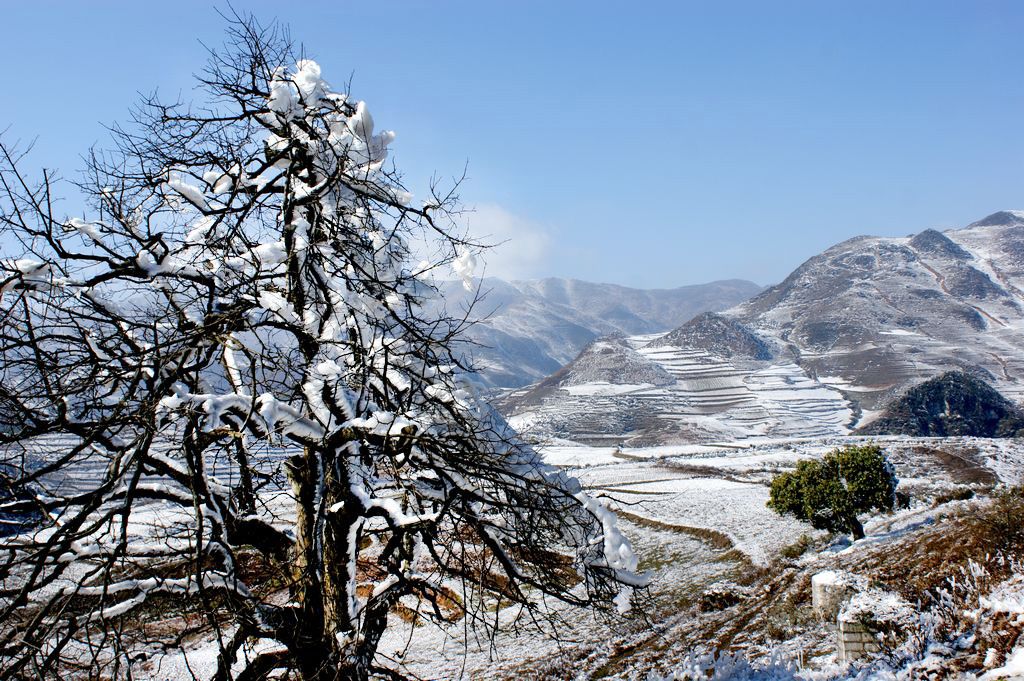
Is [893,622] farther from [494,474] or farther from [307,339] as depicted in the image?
A: [307,339]

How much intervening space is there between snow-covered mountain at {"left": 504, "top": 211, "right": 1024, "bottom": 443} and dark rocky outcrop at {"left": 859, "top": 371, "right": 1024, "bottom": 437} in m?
5.35

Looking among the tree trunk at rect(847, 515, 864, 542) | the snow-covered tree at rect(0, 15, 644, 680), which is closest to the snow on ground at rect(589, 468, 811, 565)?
the tree trunk at rect(847, 515, 864, 542)

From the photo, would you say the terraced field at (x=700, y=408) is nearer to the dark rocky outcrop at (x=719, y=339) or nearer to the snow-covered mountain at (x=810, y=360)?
the snow-covered mountain at (x=810, y=360)

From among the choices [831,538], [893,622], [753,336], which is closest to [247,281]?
[893,622]

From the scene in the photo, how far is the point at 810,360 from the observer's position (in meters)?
142

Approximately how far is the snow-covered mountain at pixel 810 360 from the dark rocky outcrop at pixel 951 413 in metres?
5.35

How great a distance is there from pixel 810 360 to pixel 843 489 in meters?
134

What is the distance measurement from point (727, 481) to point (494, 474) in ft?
148

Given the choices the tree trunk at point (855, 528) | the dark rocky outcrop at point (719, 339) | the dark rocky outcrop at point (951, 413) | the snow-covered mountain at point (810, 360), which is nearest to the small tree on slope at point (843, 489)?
the tree trunk at point (855, 528)

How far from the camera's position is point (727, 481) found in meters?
45.0

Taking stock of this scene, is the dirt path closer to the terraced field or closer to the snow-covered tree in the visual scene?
the terraced field

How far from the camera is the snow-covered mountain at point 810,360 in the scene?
3799 inches

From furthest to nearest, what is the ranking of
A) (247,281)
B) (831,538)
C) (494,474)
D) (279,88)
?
(831,538) < (494,474) < (279,88) < (247,281)

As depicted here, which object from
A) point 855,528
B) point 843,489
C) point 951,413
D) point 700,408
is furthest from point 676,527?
point 700,408
